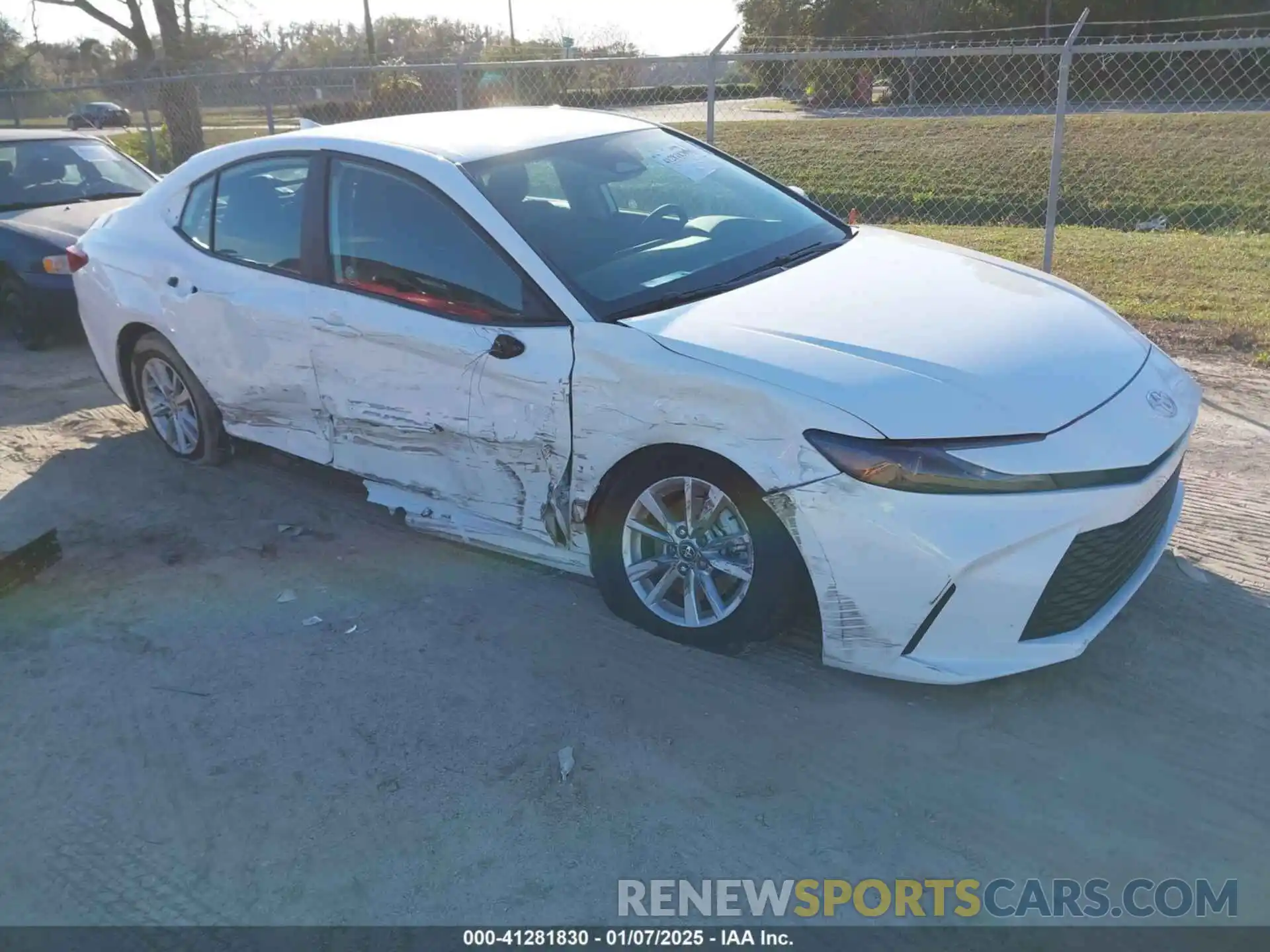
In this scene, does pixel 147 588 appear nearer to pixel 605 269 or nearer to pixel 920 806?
pixel 605 269

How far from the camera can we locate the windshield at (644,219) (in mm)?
3896

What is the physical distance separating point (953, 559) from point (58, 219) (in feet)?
25.9

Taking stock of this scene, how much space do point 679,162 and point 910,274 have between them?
1.24m

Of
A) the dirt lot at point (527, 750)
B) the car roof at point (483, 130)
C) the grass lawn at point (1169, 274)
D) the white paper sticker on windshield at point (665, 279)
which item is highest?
the car roof at point (483, 130)

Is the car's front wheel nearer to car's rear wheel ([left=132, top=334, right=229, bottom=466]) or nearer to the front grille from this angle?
the front grille

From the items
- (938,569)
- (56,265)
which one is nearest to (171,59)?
(56,265)

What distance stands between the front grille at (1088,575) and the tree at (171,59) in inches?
470

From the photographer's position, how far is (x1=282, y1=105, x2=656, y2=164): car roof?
14.2 feet

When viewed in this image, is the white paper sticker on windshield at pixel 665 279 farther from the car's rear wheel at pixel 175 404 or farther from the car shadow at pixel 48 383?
the car shadow at pixel 48 383

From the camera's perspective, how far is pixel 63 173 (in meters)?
8.99

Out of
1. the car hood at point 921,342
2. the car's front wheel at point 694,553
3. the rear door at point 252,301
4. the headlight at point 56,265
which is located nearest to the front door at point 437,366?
the rear door at point 252,301

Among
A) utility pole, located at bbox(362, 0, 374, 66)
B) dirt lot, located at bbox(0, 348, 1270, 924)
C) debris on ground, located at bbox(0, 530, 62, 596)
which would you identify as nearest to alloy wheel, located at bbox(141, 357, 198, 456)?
debris on ground, located at bbox(0, 530, 62, 596)

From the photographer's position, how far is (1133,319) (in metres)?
7.53

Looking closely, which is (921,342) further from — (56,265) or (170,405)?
(56,265)
